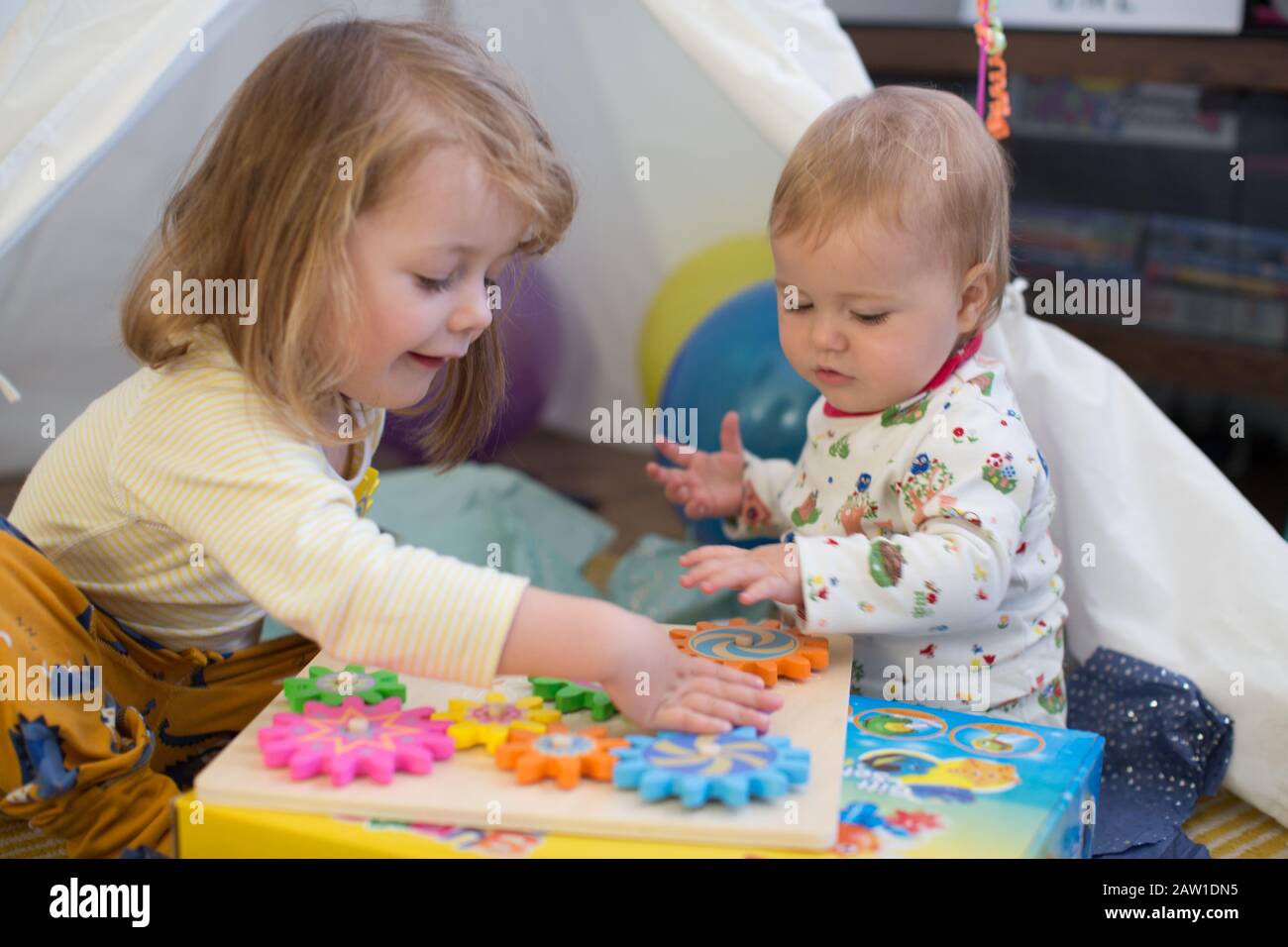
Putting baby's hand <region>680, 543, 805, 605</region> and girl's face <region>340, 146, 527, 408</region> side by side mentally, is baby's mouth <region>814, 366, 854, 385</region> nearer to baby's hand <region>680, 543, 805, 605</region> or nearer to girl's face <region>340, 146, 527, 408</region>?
baby's hand <region>680, 543, 805, 605</region>

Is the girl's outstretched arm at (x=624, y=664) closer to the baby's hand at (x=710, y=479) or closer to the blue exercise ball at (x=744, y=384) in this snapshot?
the baby's hand at (x=710, y=479)

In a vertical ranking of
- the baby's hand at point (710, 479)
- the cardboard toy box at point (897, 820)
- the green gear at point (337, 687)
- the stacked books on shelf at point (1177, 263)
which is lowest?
the cardboard toy box at point (897, 820)

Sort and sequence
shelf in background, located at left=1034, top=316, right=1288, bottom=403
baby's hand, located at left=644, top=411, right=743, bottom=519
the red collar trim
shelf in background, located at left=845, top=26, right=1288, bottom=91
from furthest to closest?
1. shelf in background, located at left=1034, top=316, right=1288, bottom=403
2. shelf in background, located at left=845, top=26, right=1288, bottom=91
3. baby's hand, located at left=644, top=411, right=743, bottom=519
4. the red collar trim

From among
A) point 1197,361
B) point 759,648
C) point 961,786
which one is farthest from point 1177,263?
point 961,786

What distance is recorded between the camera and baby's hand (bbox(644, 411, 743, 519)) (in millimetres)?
1365

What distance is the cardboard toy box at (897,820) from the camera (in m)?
0.82

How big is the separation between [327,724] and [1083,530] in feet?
2.67

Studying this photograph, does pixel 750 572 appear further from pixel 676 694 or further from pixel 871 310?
pixel 871 310

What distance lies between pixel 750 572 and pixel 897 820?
0.24 m

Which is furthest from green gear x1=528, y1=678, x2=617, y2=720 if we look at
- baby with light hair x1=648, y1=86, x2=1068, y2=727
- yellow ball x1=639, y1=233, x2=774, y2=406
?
yellow ball x1=639, y1=233, x2=774, y2=406

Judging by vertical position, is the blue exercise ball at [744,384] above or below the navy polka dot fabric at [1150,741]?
above

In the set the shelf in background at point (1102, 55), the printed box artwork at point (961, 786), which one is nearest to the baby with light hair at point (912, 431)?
the printed box artwork at point (961, 786)

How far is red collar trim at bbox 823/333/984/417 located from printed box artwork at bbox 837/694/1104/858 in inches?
11.0

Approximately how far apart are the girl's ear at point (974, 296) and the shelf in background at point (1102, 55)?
3.30ft
